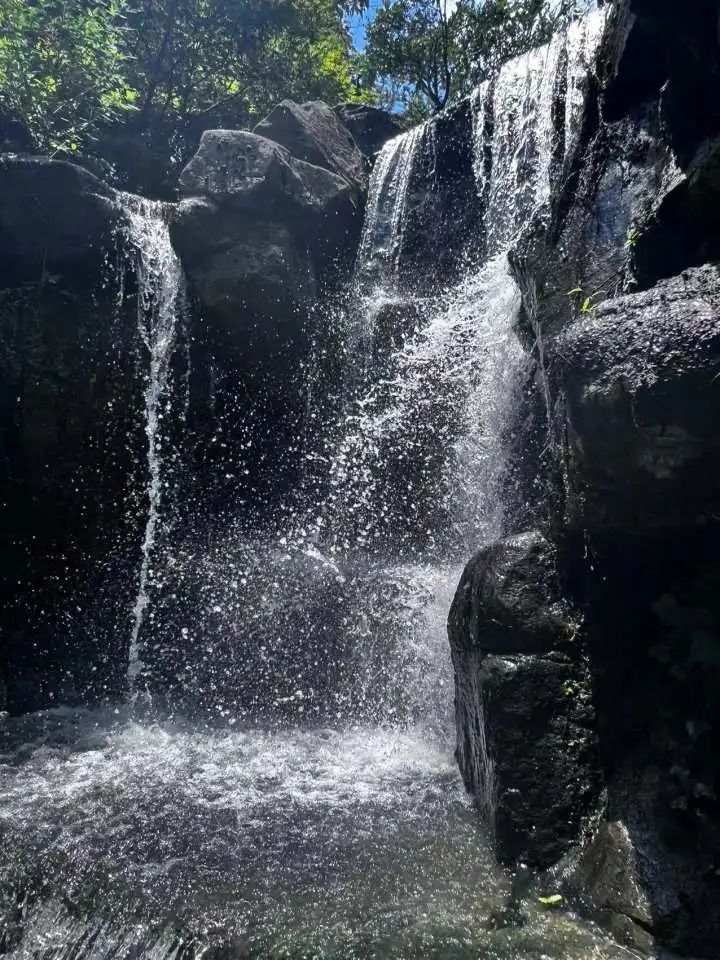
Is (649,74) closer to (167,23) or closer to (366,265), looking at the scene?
(366,265)

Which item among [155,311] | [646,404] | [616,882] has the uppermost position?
[155,311]

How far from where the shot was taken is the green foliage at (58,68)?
9.28 metres

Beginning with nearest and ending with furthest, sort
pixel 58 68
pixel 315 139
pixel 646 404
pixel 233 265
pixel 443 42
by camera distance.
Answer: pixel 646 404 → pixel 233 265 → pixel 58 68 → pixel 315 139 → pixel 443 42

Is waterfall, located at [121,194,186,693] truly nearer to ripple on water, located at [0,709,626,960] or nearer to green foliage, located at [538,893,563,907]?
ripple on water, located at [0,709,626,960]

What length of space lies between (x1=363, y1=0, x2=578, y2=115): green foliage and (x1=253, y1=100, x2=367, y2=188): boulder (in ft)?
22.4

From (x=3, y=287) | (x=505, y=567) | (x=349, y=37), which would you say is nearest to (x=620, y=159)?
(x=505, y=567)

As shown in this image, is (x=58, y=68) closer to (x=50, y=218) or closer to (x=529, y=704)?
(x=50, y=218)

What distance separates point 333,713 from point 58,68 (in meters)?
9.02

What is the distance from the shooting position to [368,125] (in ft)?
37.9

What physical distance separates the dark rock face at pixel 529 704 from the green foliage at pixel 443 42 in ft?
47.8

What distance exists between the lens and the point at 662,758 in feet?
11.7

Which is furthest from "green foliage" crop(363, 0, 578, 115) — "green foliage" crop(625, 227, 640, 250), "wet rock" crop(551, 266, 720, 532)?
"wet rock" crop(551, 266, 720, 532)

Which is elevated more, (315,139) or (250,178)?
(315,139)

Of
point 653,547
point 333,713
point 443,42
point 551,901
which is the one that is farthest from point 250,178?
point 443,42
